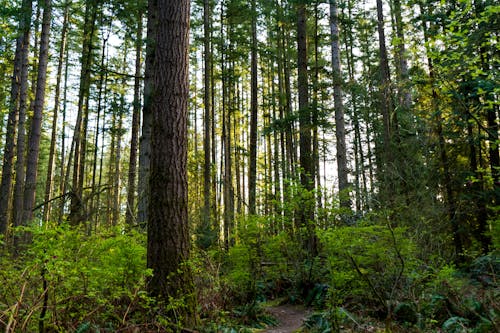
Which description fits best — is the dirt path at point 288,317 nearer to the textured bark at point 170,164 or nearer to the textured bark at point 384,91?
the textured bark at point 170,164

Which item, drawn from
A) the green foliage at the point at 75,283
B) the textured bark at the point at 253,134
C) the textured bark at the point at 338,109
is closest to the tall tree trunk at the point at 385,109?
the textured bark at the point at 338,109

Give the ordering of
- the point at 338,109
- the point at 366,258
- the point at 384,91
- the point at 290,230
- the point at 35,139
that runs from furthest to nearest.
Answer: the point at 384,91 → the point at 338,109 → the point at 35,139 → the point at 290,230 → the point at 366,258

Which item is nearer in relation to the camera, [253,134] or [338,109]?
[338,109]

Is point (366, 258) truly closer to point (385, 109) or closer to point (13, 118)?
point (385, 109)

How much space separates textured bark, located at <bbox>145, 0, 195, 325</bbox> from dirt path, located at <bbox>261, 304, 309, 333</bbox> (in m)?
1.68

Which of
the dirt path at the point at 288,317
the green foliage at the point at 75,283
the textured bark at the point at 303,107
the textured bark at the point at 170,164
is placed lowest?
the dirt path at the point at 288,317

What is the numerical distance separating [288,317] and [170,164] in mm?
3496

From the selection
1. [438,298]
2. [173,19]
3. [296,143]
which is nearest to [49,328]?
[173,19]

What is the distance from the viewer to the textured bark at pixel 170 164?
3.99 m

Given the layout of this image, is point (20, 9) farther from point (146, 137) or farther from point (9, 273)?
point (9, 273)

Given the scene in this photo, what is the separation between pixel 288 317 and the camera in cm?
579

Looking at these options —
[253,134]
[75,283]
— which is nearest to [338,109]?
[253,134]

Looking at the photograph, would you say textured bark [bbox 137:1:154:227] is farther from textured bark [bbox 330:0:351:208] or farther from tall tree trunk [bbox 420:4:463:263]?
tall tree trunk [bbox 420:4:463:263]

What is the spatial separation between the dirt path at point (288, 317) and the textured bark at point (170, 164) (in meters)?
1.68
